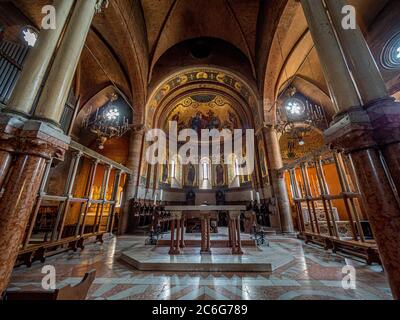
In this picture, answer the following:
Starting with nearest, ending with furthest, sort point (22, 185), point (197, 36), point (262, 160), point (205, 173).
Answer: point (22, 185), point (262, 160), point (197, 36), point (205, 173)

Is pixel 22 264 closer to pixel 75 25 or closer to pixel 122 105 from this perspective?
pixel 75 25

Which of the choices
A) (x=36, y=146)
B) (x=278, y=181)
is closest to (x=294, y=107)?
(x=278, y=181)

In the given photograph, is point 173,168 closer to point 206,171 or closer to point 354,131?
point 206,171

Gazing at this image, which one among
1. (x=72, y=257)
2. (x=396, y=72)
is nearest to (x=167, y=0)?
(x=396, y=72)

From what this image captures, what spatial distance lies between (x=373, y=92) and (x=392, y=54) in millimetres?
9456

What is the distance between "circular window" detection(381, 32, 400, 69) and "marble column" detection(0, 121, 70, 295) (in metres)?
12.6

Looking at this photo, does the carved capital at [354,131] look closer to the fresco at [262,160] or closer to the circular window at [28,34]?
the fresco at [262,160]

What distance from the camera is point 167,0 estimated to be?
32.2 ft

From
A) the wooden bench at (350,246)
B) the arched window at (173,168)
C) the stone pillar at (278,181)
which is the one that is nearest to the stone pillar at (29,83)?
the wooden bench at (350,246)

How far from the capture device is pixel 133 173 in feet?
30.2

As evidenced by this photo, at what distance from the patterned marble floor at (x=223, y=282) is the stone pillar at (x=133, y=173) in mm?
5114

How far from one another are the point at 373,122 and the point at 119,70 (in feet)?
Result: 42.7

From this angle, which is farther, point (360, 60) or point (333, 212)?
point (333, 212)

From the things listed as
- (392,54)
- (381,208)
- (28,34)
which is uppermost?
(28,34)
